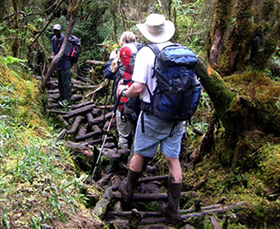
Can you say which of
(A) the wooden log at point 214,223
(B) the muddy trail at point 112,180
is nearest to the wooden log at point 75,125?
(B) the muddy trail at point 112,180

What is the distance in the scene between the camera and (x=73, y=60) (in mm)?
9375

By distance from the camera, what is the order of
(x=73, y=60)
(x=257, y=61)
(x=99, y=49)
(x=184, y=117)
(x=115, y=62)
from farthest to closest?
1. (x=99, y=49)
2. (x=73, y=60)
3. (x=115, y=62)
4. (x=257, y=61)
5. (x=184, y=117)

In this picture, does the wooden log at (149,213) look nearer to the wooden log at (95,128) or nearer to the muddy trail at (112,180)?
the muddy trail at (112,180)

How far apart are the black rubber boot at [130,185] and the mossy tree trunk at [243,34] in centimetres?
228

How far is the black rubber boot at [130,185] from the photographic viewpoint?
4.33 m

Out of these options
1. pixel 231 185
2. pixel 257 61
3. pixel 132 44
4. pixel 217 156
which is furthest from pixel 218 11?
pixel 231 185

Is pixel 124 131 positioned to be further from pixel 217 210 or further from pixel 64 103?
pixel 64 103

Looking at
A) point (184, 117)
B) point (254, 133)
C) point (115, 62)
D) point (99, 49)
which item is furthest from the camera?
point (99, 49)

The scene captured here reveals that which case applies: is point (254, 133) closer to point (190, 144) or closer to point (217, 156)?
point (217, 156)

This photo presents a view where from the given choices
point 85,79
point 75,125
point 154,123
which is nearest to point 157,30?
point 154,123

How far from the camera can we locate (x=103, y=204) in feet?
13.0

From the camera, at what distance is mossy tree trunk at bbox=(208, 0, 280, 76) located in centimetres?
460

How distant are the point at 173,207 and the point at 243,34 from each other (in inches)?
115

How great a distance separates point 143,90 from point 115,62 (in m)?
1.81
